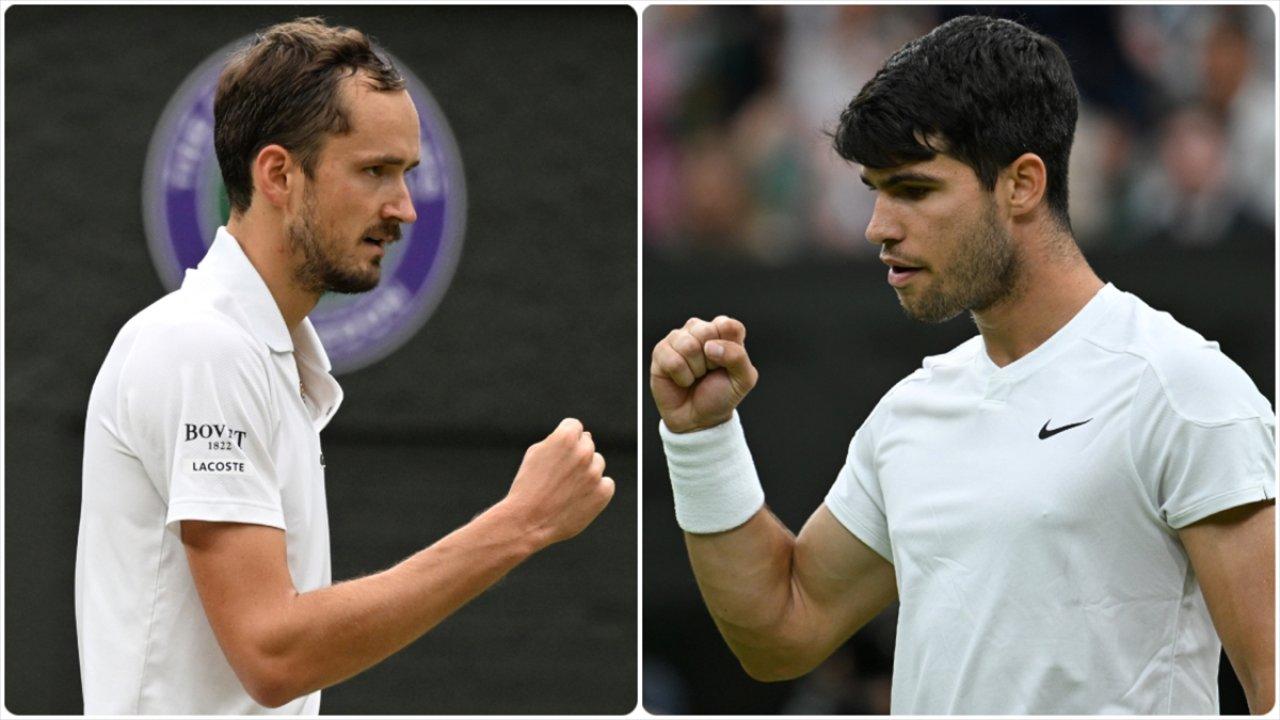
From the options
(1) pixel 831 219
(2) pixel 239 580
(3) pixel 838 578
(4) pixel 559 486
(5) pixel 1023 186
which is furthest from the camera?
(1) pixel 831 219

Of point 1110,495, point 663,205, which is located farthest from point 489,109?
point 1110,495

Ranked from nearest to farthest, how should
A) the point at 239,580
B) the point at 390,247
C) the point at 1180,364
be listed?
1. the point at 239,580
2. the point at 1180,364
3. the point at 390,247

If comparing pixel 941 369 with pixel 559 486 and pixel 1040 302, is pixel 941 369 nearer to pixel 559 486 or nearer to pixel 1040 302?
pixel 1040 302

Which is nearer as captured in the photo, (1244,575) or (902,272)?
(1244,575)

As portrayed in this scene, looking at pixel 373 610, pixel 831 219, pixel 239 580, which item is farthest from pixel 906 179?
pixel 831 219

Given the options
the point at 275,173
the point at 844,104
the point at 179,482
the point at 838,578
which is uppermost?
the point at 844,104

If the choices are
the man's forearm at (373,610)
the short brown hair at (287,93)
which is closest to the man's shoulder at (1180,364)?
the man's forearm at (373,610)

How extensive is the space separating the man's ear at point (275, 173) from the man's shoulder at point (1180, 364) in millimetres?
1270

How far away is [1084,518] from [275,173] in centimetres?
135

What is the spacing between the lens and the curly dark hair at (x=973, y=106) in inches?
101

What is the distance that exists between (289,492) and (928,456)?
1001 mm

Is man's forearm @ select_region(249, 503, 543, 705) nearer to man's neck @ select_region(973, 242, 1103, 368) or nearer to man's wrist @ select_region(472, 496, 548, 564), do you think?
man's wrist @ select_region(472, 496, 548, 564)

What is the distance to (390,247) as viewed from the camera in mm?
4312

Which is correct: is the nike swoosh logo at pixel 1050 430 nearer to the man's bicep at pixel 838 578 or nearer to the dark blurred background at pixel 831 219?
the man's bicep at pixel 838 578
